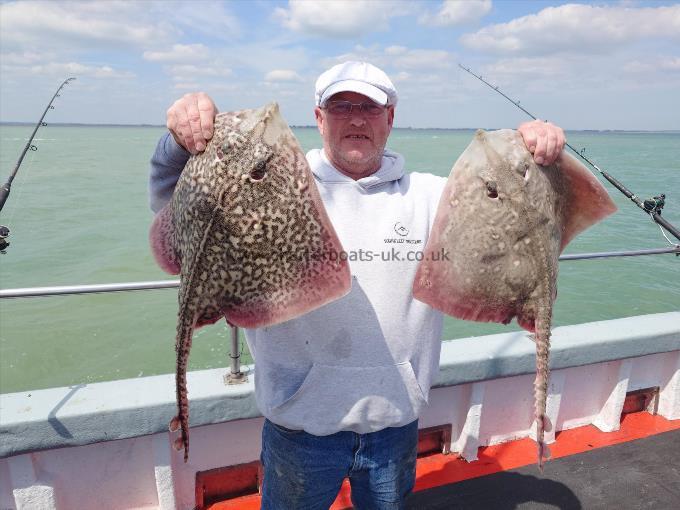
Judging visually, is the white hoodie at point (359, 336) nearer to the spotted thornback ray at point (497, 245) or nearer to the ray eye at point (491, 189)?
the spotted thornback ray at point (497, 245)

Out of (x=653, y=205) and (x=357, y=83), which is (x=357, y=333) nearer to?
(x=357, y=83)

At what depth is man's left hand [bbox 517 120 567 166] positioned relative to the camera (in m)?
1.81

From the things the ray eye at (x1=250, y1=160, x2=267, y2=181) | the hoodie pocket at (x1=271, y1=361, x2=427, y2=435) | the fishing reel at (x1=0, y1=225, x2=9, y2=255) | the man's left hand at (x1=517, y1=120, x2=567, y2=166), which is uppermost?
the man's left hand at (x1=517, y1=120, x2=567, y2=166)

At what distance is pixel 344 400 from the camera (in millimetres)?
1980

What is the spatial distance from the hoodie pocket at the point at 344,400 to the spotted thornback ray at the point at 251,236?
18.5 inches

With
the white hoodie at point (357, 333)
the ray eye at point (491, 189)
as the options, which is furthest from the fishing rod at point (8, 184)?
the ray eye at point (491, 189)

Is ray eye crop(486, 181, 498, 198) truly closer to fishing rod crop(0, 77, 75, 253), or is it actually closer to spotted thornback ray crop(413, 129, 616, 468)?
spotted thornback ray crop(413, 129, 616, 468)

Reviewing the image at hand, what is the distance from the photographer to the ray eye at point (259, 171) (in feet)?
5.19

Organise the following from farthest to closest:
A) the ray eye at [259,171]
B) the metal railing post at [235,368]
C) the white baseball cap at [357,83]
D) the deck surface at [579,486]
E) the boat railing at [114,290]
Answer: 1. the deck surface at [579,486]
2. the metal railing post at [235,368]
3. the boat railing at [114,290]
4. the white baseball cap at [357,83]
5. the ray eye at [259,171]

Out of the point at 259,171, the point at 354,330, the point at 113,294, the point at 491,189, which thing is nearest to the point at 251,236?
the point at 259,171

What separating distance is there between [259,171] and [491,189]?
87 cm

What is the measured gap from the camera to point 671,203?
25312mm

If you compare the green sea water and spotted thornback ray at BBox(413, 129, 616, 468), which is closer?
spotted thornback ray at BBox(413, 129, 616, 468)

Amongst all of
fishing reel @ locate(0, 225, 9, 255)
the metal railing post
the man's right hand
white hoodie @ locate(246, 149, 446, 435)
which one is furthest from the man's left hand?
fishing reel @ locate(0, 225, 9, 255)
